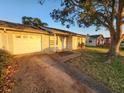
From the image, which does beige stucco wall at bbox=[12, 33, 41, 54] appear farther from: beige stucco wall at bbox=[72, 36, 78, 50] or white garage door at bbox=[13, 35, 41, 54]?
beige stucco wall at bbox=[72, 36, 78, 50]

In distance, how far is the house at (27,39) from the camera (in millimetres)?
14791

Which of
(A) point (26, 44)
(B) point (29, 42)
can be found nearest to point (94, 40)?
(B) point (29, 42)

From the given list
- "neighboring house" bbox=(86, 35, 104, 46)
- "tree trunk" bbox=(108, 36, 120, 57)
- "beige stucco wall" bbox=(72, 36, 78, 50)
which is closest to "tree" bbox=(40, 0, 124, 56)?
"tree trunk" bbox=(108, 36, 120, 57)

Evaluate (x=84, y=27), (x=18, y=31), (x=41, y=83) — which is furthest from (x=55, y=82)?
(x=84, y=27)

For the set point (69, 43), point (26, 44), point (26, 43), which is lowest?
point (69, 43)

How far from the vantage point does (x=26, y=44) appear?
57.5ft

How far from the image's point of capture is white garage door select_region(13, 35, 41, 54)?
15988 mm

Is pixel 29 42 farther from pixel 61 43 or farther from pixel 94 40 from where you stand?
pixel 94 40

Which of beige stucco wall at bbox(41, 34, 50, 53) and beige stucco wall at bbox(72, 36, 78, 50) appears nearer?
beige stucco wall at bbox(41, 34, 50, 53)

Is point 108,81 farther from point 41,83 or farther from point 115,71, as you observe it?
point 41,83

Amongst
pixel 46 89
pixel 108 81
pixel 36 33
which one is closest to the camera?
pixel 46 89

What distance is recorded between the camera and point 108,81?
1161 cm

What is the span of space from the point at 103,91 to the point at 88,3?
390 inches

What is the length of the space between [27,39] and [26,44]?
2.02 ft
